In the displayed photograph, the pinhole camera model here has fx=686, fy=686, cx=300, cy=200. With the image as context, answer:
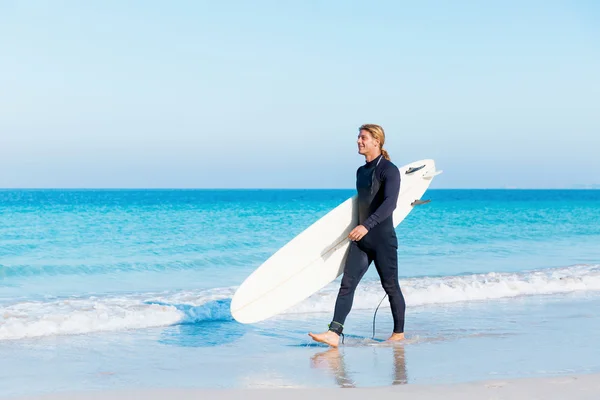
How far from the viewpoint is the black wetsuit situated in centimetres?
490

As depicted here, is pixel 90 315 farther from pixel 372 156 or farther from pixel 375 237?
pixel 372 156

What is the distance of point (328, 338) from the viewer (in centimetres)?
497

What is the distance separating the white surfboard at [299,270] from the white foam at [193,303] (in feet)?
4.37

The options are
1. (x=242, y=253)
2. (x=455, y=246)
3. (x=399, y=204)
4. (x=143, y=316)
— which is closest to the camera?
(x=399, y=204)

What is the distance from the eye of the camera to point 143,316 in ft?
21.2

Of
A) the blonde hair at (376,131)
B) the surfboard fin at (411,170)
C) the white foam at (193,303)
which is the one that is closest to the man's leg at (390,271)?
the blonde hair at (376,131)

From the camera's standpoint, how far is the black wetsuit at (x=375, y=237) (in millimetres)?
4902

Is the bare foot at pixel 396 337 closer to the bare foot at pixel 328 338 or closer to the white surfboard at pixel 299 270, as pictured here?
the bare foot at pixel 328 338

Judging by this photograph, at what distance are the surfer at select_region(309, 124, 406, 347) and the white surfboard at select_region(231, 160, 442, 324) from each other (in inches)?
12.4

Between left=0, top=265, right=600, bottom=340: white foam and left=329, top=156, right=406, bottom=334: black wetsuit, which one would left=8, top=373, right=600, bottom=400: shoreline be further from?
left=0, top=265, right=600, bottom=340: white foam

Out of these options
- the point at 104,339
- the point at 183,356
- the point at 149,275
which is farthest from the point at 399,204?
the point at 149,275

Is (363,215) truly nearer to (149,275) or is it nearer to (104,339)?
(104,339)

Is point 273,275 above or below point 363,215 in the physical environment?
below

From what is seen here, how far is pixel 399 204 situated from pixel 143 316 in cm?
261
